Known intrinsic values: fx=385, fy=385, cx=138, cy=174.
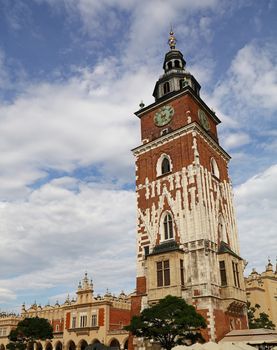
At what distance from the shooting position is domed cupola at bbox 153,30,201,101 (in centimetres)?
4247

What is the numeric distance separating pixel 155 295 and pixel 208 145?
16.2m

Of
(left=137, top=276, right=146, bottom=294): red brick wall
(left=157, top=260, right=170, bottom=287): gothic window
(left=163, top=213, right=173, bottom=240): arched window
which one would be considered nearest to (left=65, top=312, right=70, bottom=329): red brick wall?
(left=137, top=276, right=146, bottom=294): red brick wall

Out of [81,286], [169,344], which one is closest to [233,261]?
[169,344]

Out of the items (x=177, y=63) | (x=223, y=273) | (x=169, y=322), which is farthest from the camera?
(x=177, y=63)

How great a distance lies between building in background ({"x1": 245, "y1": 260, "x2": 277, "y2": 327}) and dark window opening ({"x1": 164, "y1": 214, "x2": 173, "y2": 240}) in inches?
1223

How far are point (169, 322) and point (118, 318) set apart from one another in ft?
82.2

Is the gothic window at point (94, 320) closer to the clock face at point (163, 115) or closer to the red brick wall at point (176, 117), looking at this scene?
the red brick wall at point (176, 117)

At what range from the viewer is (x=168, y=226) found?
35.9 meters

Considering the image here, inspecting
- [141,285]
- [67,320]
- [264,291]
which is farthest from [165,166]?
[264,291]

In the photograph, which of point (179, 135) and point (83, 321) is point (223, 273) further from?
point (83, 321)

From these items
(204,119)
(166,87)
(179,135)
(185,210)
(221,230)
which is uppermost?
(166,87)

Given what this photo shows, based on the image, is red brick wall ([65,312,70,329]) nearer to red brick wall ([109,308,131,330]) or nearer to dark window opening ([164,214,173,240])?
red brick wall ([109,308,131,330])

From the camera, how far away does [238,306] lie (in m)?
33.7

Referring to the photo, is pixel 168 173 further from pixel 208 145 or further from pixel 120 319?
pixel 120 319
